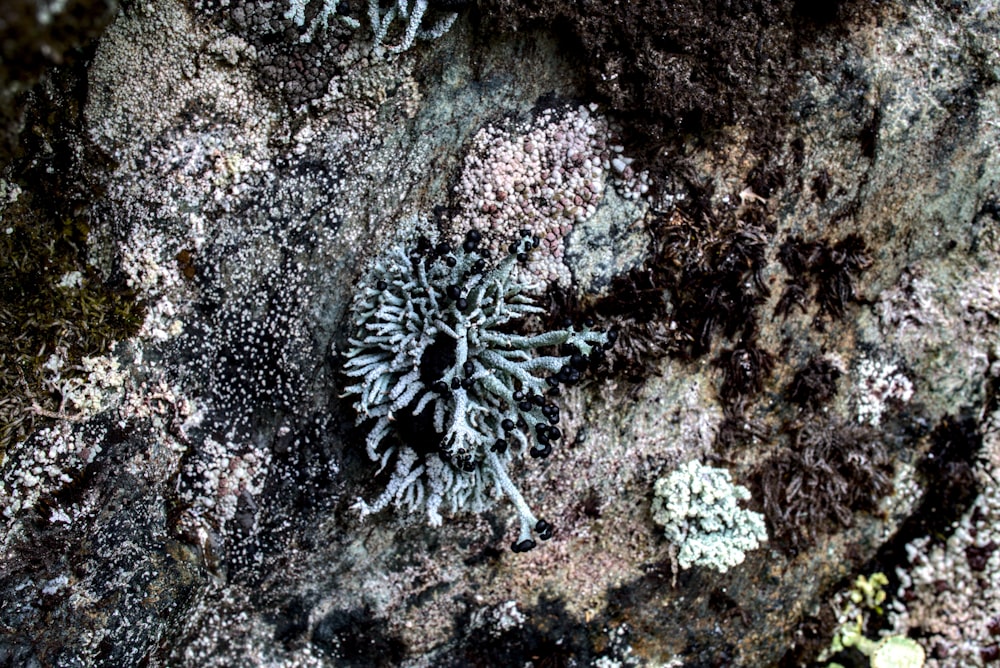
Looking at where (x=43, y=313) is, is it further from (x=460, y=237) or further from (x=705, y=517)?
(x=705, y=517)

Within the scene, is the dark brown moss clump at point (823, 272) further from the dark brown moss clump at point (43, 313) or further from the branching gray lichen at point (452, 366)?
the dark brown moss clump at point (43, 313)

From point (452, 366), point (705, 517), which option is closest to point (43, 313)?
point (452, 366)

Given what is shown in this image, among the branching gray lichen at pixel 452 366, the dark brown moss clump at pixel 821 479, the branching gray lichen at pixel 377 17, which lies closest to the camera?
the branching gray lichen at pixel 377 17

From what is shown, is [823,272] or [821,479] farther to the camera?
[821,479]

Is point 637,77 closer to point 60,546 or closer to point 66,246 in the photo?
point 66,246

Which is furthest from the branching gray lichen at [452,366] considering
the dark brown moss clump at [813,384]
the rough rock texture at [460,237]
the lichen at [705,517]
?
the dark brown moss clump at [813,384]

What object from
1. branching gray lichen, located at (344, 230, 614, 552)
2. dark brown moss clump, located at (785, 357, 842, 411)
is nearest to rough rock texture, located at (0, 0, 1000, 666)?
dark brown moss clump, located at (785, 357, 842, 411)
